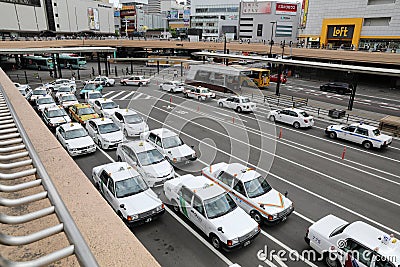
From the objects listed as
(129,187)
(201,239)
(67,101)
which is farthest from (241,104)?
(201,239)

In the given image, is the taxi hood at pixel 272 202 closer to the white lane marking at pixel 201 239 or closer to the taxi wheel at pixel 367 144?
the white lane marking at pixel 201 239

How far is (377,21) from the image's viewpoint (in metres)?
53.0

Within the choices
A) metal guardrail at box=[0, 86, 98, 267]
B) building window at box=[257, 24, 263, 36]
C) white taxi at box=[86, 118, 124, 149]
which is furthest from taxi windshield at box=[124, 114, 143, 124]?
building window at box=[257, 24, 263, 36]

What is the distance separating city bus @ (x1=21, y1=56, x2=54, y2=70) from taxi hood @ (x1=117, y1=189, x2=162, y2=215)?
53299 mm

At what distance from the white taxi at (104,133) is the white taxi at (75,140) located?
0.77 m

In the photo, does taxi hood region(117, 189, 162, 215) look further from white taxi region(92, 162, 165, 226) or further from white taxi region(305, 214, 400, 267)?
white taxi region(305, 214, 400, 267)

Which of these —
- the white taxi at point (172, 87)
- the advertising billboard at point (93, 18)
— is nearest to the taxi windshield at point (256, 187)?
the white taxi at point (172, 87)

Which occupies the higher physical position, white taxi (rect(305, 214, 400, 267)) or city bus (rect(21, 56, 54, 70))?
city bus (rect(21, 56, 54, 70))

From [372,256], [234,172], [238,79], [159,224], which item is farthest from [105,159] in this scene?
[238,79]

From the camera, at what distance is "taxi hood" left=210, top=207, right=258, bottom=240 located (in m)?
9.29

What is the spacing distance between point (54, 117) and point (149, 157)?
35.3 feet

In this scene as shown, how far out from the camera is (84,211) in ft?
9.34

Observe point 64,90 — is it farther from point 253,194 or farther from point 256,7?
point 256,7

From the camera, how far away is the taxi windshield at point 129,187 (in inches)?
436
